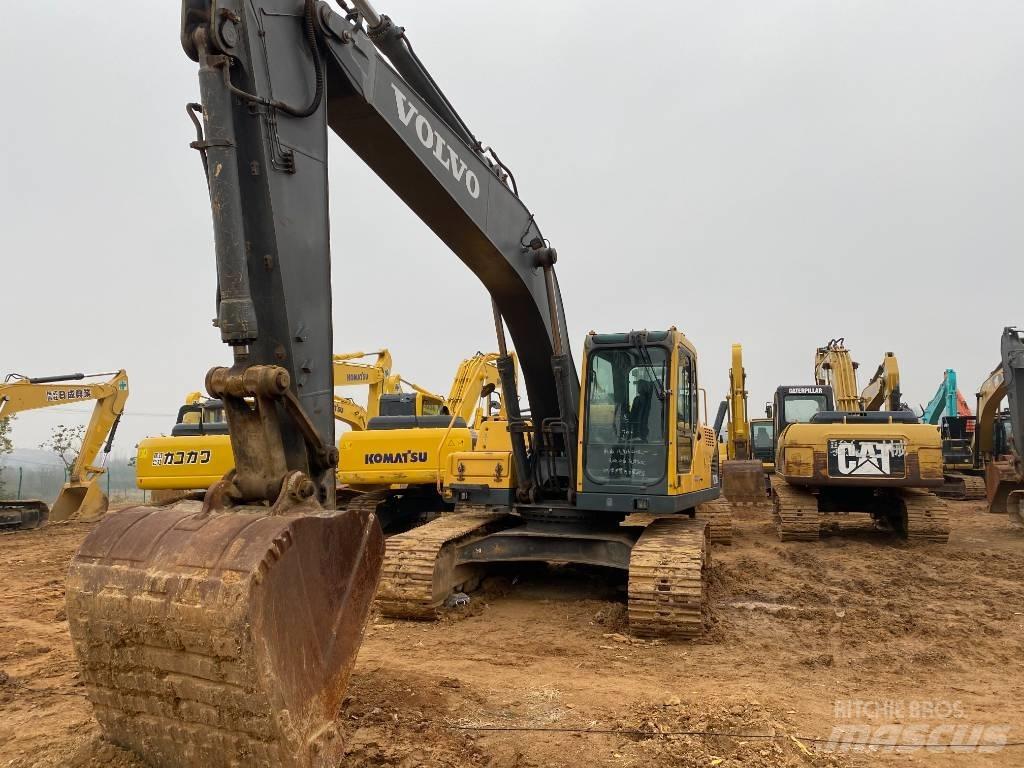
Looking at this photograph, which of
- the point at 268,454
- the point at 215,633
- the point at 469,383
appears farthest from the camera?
the point at 469,383

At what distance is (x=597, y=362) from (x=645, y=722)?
374 cm

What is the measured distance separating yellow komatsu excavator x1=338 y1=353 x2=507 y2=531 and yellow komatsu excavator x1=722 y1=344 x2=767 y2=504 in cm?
661

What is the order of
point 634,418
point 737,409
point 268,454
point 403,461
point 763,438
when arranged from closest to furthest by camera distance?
point 268,454 → point 634,418 → point 403,461 → point 737,409 → point 763,438

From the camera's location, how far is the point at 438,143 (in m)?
4.77

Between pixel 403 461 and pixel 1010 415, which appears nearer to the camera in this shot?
pixel 403 461

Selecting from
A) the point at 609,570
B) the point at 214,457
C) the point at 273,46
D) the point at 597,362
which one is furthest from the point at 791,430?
the point at 273,46

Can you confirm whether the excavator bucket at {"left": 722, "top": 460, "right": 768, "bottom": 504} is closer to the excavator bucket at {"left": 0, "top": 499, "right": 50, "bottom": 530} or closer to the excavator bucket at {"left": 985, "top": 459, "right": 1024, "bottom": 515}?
the excavator bucket at {"left": 985, "top": 459, "right": 1024, "bottom": 515}

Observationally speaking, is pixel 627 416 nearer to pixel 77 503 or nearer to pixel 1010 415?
pixel 1010 415

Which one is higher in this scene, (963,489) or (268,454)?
(268,454)

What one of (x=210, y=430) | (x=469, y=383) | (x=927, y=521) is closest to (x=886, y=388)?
(x=927, y=521)

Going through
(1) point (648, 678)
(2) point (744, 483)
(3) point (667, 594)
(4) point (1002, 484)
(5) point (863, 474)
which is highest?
(5) point (863, 474)

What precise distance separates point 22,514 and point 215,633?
15.2 m

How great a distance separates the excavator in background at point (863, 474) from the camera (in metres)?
10.4

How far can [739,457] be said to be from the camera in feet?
58.1
